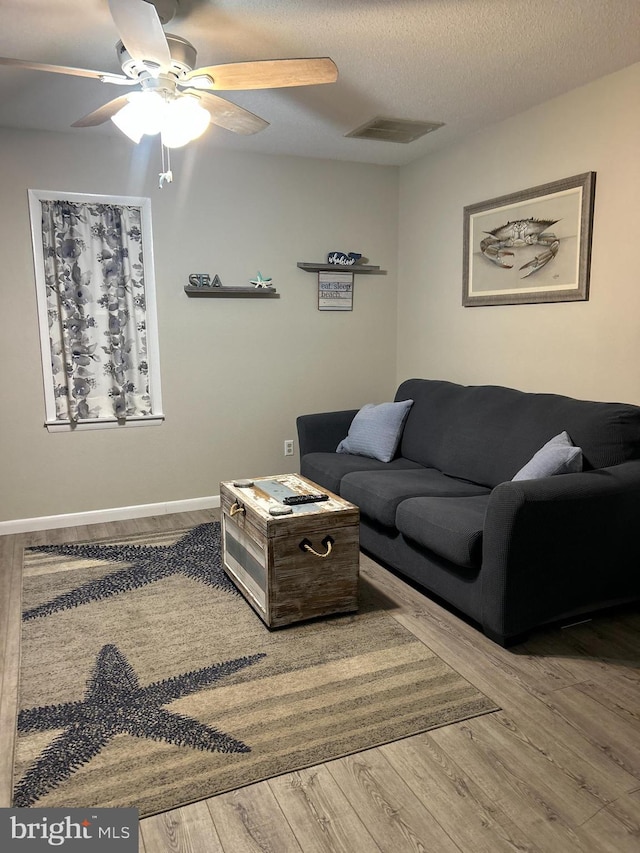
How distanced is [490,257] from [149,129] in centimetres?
226

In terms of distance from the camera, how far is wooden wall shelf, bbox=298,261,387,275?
461cm

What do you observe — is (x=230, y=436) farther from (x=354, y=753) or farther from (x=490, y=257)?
(x=354, y=753)

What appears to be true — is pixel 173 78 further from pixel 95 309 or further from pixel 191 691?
pixel 191 691

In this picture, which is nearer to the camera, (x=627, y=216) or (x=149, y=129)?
(x=149, y=129)

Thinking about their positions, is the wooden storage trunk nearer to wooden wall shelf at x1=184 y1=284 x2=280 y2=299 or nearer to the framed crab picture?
the framed crab picture

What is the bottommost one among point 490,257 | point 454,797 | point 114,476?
point 454,797

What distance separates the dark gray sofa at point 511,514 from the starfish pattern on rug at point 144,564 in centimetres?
84

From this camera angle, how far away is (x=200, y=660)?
2516mm

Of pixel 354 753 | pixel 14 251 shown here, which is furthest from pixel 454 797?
pixel 14 251

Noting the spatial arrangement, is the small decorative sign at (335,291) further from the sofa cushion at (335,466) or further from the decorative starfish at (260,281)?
the sofa cushion at (335,466)

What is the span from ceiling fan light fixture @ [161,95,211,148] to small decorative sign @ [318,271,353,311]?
87.5 inches

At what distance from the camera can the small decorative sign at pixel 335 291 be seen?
474cm

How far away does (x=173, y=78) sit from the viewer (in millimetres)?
2410

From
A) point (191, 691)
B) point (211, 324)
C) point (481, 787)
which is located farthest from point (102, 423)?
point (481, 787)
